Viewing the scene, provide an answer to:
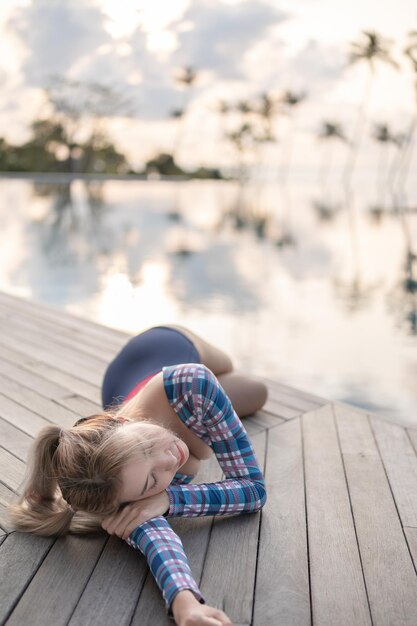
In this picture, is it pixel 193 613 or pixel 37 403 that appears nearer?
pixel 193 613

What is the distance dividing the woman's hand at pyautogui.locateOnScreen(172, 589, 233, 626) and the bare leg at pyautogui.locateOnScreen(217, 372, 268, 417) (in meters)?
1.13

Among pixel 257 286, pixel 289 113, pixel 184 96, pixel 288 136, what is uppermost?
pixel 184 96

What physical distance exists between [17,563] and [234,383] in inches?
45.1

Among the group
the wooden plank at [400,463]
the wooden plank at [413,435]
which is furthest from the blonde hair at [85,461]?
the wooden plank at [413,435]

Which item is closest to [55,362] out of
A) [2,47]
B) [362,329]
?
[362,329]

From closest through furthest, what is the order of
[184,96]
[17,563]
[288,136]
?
1. [17,563]
2. [184,96]
3. [288,136]

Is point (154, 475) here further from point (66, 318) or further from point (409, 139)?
point (409, 139)

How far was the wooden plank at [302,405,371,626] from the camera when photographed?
1.39 meters

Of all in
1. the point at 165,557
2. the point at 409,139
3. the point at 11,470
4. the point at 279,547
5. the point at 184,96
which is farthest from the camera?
the point at 184,96

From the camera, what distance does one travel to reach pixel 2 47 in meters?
29.5

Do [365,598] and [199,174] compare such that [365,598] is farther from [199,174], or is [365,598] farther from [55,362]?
[199,174]

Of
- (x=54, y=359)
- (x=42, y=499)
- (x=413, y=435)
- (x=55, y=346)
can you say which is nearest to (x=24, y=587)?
(x=42, y=499)

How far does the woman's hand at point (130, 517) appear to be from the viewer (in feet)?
4.81

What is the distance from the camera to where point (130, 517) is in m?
1.47
